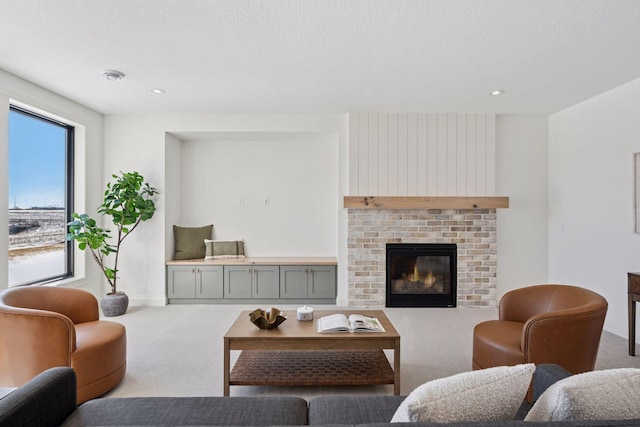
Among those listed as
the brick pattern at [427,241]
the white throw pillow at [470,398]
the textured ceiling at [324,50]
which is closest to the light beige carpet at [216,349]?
the brick pattern at [427,241]

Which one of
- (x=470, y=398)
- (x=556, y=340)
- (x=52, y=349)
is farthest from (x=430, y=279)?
(x=52, y=349)

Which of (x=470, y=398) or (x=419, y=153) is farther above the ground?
(x=419, y=153)

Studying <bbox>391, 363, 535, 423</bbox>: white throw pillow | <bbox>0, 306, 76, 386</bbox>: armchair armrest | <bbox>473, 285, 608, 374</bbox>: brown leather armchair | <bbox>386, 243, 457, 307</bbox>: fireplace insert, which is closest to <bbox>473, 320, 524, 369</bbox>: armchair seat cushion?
<bbox>473, 285, 608, 374</bbox>: brown leather armchair

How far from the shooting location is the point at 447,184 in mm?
4734

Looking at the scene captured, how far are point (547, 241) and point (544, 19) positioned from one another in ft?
10.8

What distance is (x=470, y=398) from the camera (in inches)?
41.0

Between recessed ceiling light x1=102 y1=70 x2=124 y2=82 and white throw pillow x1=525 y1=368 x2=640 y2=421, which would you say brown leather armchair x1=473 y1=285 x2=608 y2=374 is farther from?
recessed ceiling light x1=102 y1=70 x2=124 y2=82

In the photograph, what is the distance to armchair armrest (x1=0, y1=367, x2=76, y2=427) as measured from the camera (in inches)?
44.3

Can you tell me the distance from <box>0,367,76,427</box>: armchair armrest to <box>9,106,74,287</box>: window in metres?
2.92

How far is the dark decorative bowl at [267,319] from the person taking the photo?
8.14 feet

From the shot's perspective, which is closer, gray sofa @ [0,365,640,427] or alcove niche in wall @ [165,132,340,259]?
gray sofa @ [0,365,640,427]

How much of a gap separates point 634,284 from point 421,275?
2.20m

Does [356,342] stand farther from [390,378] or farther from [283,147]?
[283,147]

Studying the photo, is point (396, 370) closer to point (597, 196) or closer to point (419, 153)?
point (419, 153)
